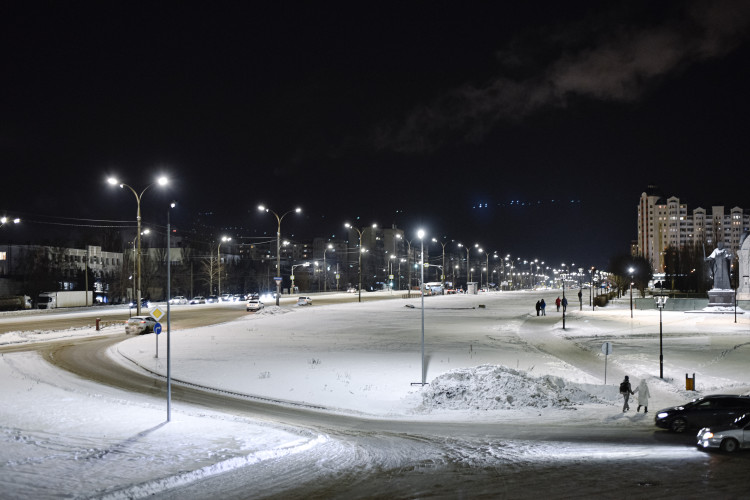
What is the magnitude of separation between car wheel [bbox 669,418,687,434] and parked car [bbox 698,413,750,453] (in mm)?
2028

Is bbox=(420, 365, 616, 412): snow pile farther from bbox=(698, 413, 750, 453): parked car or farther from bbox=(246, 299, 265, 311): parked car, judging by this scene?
bbox=(246, 299, 265, 311): parked car

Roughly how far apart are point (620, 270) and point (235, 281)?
75.7 m

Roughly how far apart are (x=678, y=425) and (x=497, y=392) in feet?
18.8

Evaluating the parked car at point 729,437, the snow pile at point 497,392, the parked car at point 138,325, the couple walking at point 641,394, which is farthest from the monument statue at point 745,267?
the parked car at point 729,437

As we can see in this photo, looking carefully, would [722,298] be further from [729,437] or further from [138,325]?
[138,325]

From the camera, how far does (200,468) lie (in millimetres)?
11219

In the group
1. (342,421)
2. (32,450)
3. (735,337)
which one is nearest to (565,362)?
(342,421)

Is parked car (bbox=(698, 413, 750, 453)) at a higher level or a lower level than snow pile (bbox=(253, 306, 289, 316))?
higher

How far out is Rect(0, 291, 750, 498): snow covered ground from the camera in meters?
11.7

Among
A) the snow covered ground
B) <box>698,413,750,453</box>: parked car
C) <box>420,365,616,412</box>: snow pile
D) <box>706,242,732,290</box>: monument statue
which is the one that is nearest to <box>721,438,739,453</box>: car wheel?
<box>698,413,750,453</box>: parked car

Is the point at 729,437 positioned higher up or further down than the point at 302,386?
higher up

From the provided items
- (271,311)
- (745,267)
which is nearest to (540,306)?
(271,311)

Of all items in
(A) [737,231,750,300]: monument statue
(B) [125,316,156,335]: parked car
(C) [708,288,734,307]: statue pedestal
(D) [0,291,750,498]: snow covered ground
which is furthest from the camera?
(A) [737,231,750,300]: monument statue

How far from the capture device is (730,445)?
44.2 feet
